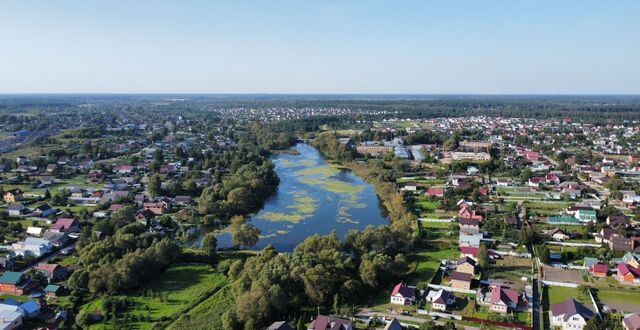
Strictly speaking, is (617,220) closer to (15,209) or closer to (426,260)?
(426,260)

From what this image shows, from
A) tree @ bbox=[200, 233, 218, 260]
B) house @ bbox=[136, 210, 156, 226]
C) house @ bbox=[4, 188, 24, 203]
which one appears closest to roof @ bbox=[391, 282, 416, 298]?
tree @ bbox=[200, 233, 218, 260]

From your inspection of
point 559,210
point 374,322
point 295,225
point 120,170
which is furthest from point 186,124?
point 374,322

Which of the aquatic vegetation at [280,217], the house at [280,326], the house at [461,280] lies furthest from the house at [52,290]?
the house at [461,280]

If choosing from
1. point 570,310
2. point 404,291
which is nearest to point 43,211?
point 404,291

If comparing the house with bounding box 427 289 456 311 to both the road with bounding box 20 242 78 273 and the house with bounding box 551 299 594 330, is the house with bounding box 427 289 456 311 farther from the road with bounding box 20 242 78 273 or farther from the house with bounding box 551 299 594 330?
the road with bounding box 20 242 78 273

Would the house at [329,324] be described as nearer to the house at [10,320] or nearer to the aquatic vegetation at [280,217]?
Result: the house at [10,320]

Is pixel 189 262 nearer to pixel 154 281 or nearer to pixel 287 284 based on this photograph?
pixel 154 281
